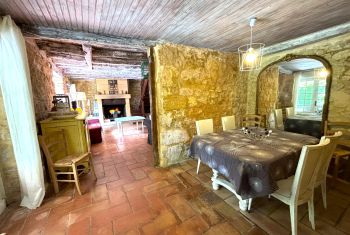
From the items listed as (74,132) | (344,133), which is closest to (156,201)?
(74,132)

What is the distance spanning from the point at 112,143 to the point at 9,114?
264cm

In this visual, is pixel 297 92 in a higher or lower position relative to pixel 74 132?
higher

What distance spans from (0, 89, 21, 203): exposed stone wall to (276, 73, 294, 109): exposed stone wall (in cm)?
453

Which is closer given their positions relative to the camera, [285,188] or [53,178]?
[285,188]

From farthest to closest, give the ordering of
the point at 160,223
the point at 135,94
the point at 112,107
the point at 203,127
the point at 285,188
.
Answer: the point at 135,94, the point at 112,107, the point at 203,127, the point at 160,223, the point at 285,188

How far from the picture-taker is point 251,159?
4.44 feet

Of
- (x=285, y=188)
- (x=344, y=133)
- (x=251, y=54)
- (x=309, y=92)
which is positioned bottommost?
(x=285, y=188)

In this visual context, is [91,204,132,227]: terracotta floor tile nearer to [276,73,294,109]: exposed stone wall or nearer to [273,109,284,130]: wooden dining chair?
[273,109,284,130]: wooden dining chair

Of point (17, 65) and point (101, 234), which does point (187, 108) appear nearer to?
point (101, 234)

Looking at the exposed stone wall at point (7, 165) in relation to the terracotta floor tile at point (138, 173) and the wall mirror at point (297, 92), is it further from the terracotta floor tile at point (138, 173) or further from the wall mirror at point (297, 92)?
the wall mirror at point (297, 92)

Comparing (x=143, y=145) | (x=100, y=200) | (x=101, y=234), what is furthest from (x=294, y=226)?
(x=143, y=145)

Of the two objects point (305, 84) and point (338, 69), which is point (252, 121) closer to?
point (305, 84)

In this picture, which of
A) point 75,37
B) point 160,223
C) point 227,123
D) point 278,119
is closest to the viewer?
point 160,223

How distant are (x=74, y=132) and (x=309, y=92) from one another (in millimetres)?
4187
